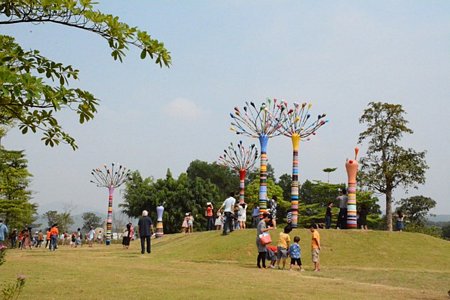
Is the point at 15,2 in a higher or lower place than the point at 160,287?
higher

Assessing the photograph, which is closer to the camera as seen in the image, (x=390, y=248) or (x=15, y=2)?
(x=15, y=2)

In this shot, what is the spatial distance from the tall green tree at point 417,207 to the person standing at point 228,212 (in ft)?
142

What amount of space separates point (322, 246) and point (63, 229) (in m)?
46.1

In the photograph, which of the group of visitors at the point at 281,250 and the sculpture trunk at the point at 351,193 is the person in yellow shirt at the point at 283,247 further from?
the sculpture trunk at the point at 351,193

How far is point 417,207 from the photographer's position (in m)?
63.1

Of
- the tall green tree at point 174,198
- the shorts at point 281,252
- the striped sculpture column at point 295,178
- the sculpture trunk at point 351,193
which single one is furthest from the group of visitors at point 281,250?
the tall green tree at point 174,198

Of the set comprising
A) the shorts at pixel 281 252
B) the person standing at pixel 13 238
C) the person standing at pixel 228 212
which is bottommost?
the person standing at pixel 13 238

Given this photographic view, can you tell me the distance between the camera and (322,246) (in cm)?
2145

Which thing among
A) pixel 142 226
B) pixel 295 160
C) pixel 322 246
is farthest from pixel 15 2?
pixel 295 160

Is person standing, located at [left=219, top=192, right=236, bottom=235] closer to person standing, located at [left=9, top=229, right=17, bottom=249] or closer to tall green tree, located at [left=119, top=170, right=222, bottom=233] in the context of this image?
person standing, located at [left=9, top=229, right=17, bottom=249]

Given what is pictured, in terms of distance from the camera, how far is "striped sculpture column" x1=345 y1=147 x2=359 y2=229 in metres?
23.5

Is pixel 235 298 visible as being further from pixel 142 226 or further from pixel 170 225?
pixel 170 225

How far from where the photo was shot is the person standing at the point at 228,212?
2331 centimetres

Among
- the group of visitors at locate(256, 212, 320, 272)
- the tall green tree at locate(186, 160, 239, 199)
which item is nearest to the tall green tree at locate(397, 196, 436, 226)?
the tall green tree at locate(186, 160, 239, 199)
